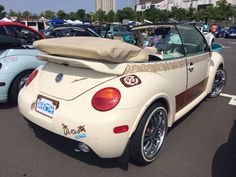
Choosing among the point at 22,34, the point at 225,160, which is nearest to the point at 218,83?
the point at 225,160

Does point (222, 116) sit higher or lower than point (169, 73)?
lower

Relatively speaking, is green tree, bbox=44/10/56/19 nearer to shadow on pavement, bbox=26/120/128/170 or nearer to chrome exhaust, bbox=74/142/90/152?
shadow on pavement, bbox=26/120/128/170

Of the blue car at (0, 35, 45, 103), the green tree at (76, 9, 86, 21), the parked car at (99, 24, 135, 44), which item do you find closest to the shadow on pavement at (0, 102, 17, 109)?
the blue car at (0, 35, 45, 103)

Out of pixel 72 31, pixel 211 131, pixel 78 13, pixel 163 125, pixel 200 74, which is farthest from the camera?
pixel 78 13

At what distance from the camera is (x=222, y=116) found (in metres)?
4.34

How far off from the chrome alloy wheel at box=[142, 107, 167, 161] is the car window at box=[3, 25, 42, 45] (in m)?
3.46

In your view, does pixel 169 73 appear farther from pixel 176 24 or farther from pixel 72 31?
pixel 72 31

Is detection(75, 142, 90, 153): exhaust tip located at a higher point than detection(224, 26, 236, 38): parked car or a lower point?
higher

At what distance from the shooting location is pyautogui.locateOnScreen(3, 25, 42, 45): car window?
5.08m

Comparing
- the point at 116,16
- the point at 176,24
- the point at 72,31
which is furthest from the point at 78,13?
the point at 176,24

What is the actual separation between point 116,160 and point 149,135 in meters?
0.47

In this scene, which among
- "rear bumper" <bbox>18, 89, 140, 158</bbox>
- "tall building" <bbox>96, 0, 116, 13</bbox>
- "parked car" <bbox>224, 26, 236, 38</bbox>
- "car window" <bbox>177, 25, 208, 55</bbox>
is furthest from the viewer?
"tall building" <bbox>96, 0, 116, 13</bbox>

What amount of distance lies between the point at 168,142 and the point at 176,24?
175 centimetres

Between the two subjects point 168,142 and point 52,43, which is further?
point 168,142
